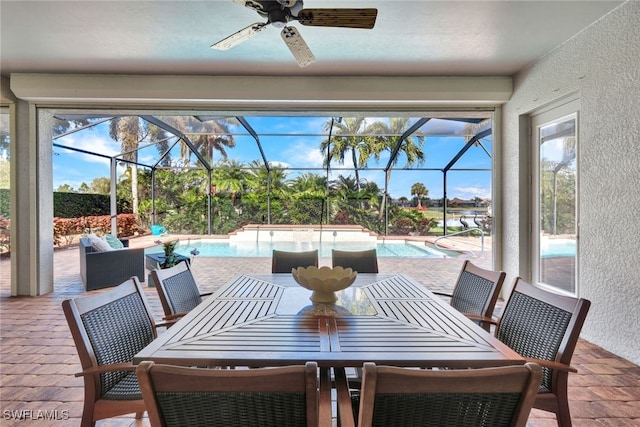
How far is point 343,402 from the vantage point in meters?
1.04

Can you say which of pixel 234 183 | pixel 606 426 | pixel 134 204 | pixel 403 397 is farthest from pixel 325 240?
pixel 403 397

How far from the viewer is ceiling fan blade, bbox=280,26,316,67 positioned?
Result: 2.19 meters

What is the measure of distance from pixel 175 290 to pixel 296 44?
183 centimetres

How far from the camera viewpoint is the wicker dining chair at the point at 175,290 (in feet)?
5.97

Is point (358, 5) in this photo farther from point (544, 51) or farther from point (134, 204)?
point (134, 204)

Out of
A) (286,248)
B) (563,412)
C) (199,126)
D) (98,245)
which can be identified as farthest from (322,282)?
(286,248)

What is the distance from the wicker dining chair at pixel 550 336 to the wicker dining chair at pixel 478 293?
172mm

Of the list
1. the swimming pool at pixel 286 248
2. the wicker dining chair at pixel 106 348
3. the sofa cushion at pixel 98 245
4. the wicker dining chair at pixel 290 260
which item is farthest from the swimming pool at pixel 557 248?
the sofa cushion at pixel 98 245

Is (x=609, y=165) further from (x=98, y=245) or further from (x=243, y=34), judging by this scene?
(x=98, y=245)

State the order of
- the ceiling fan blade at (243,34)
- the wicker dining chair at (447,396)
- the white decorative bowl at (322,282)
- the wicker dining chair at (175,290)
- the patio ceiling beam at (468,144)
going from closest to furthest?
1. the wicker dining chair at (447,396)
2. the white decorative bowl at (322,282)
3. the wicker dining chair at (175,290)
4. the ceiling fan blade at (243,34)
5. the patio ceiling beam at (468,144)

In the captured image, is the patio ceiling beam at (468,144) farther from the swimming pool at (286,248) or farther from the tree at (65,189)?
the tree at (65,189)

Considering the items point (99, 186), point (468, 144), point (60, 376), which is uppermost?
point (468, 144)

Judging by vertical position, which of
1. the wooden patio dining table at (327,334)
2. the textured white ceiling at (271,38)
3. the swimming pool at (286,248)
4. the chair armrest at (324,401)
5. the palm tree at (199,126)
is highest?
the palm tree at (199,126)

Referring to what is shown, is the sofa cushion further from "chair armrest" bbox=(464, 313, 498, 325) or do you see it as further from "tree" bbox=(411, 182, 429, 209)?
"tree" bbox=(411, 182, 429, 209)
